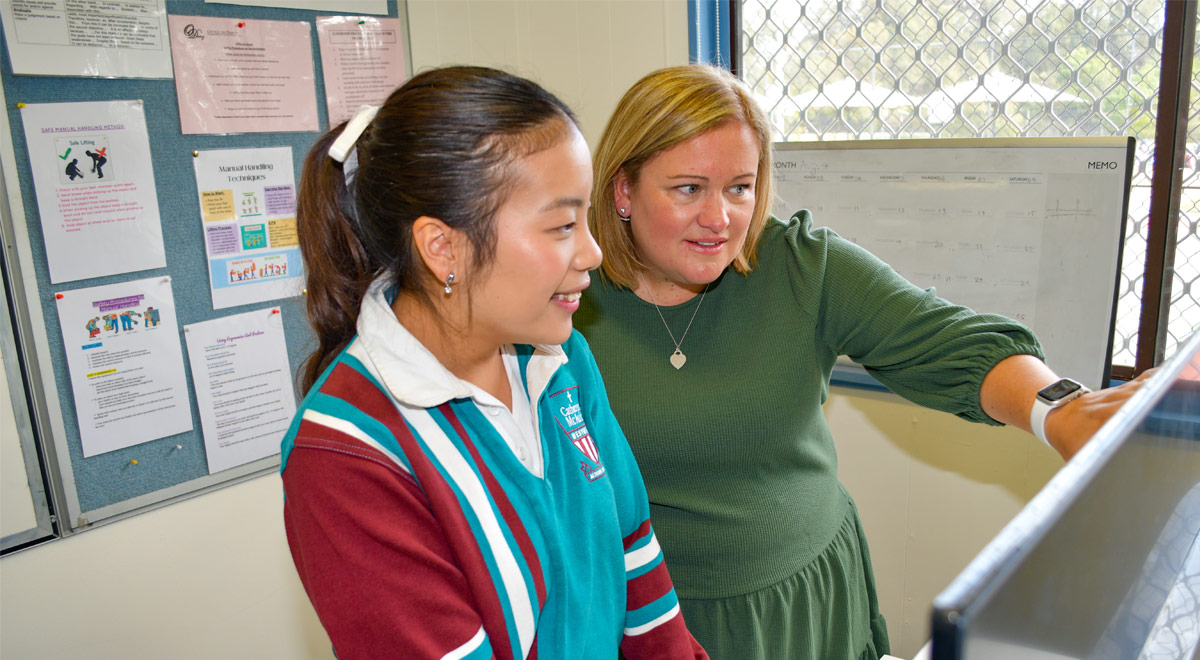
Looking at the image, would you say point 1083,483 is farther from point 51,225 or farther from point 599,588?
point 51,225

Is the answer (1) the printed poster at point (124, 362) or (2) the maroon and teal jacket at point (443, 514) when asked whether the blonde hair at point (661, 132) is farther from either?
(1) the printed poster at point (124, 362)

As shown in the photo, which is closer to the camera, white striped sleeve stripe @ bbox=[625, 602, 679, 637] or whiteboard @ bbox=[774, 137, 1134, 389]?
white striped sleeve stripe @ bbox=[625, 602, 679, 637]

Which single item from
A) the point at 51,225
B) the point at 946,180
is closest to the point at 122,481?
the point at 51,225

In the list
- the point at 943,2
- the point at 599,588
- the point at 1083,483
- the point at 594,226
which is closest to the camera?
the point at 1083,483

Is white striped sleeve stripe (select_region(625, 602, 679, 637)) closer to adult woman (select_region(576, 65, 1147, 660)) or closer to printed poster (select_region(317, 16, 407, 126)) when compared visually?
adult woman (select_region(576, 65, 1147, 660))

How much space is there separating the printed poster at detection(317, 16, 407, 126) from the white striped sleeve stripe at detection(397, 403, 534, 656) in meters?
1.50

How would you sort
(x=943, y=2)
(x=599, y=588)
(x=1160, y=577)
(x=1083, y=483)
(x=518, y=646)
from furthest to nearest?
(x=943, y=2)
(x=599, y=588)
(x=518, y=646)
(x=1160, y=577)
(x=1083, y=483)

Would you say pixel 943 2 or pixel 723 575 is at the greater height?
pixel 943 2

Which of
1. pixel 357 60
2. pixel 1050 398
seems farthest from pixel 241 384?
pixel 1050 398

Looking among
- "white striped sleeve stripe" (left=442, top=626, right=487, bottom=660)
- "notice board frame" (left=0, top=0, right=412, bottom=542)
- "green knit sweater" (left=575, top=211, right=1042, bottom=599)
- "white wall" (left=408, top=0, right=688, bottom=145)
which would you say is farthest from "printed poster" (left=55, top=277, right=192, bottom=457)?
"white striped sleeve stripe" (left=442, top=626, right=487, bottom=660)

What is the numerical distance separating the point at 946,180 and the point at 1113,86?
40 cm

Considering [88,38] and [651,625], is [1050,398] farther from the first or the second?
[88,38]

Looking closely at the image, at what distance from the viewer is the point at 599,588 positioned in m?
0.98

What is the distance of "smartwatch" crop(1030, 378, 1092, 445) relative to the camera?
96 centimetres
